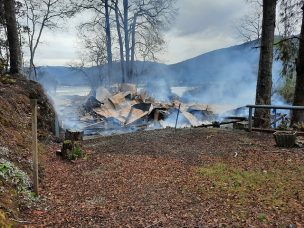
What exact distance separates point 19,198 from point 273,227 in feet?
11.7

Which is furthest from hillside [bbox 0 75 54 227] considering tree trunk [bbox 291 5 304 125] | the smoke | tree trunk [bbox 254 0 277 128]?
the smoke

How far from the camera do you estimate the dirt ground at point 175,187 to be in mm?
4781

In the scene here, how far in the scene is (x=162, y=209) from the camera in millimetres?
5117

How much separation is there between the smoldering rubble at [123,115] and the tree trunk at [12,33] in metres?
3.93

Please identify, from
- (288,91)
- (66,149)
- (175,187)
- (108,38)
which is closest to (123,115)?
(66,149)

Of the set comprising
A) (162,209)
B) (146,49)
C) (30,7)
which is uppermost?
(30,7)

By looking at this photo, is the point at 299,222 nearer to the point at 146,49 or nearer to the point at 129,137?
the point at 129,137

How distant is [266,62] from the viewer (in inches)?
456

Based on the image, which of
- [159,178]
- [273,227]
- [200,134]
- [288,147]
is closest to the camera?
[273,227]

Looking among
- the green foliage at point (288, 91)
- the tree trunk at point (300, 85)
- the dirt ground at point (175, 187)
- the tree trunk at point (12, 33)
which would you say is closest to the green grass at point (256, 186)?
the dirt ground at point (175, 187)

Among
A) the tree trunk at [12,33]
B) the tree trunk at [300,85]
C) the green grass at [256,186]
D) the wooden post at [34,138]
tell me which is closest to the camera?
the green grass at [256,186]

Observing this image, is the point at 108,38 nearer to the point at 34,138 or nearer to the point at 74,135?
the point at 74,135

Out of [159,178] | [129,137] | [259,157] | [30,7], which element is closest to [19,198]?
[159,178]

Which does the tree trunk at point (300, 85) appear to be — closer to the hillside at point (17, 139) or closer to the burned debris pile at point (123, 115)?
the burned debris pile at point (123, 115)
